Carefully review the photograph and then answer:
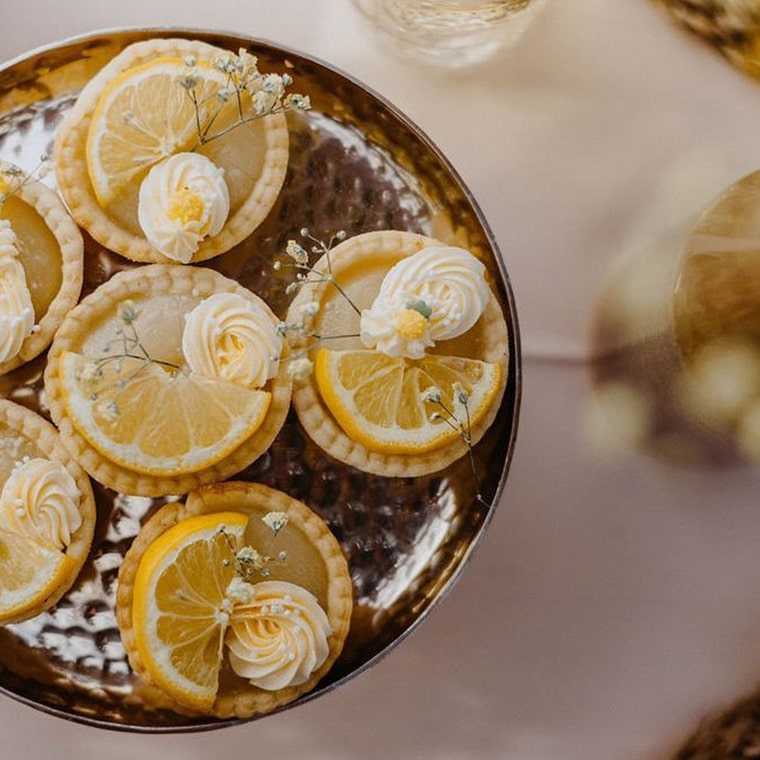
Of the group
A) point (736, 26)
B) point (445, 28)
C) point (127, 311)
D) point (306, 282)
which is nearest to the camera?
point (736, 26)

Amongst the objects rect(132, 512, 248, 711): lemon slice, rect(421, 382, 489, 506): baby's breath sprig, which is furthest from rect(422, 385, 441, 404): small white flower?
rect(132, 512, 248, 711): lemon slice

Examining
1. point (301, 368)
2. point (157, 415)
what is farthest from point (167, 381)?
point (301, 368)

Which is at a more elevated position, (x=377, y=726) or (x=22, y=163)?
(x=22, y=163)

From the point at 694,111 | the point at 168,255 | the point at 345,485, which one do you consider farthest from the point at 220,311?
the point at 694,111

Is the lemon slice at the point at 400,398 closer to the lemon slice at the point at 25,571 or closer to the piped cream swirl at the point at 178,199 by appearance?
the piped cream swirl at the point at 178,199

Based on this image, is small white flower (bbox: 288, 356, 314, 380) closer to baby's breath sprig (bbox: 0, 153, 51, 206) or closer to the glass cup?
baby's breath sprig (bbox: 0, 153, 51, 206)

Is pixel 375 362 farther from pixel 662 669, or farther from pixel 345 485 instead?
pixel 662 669

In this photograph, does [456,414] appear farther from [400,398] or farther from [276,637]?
[276,637]
